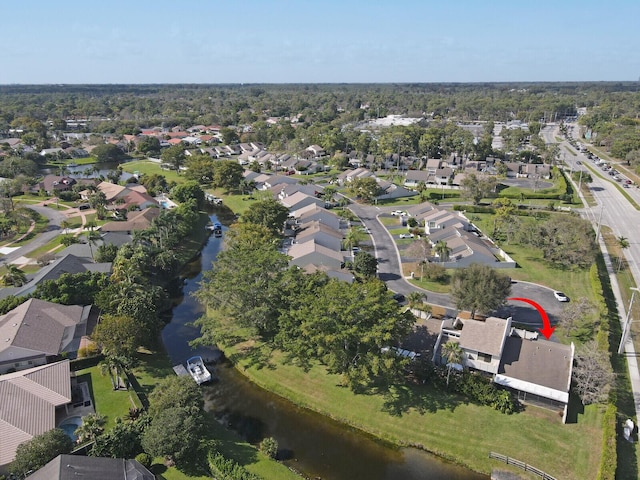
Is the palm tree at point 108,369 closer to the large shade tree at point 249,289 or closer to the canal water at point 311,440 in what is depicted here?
the canal water at point 311,440

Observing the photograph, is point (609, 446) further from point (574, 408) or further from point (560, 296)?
point (560, 296)

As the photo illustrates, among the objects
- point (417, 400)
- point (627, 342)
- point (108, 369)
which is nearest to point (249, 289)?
point (108, 369)

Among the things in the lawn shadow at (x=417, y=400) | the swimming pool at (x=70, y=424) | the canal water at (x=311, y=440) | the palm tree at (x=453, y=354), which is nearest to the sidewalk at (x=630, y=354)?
the palm tree at (x=453, y=354)

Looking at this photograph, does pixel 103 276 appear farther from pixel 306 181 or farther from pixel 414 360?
pixel 306 181

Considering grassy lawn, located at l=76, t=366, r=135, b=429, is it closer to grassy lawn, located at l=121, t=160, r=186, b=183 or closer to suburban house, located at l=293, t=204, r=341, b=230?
suburban house, located at l=293, t=204, r=341, b=230

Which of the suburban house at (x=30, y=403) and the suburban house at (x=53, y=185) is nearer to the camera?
the suburban house at (x=30, y=403)

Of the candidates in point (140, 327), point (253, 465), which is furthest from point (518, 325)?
point (140, 327)
